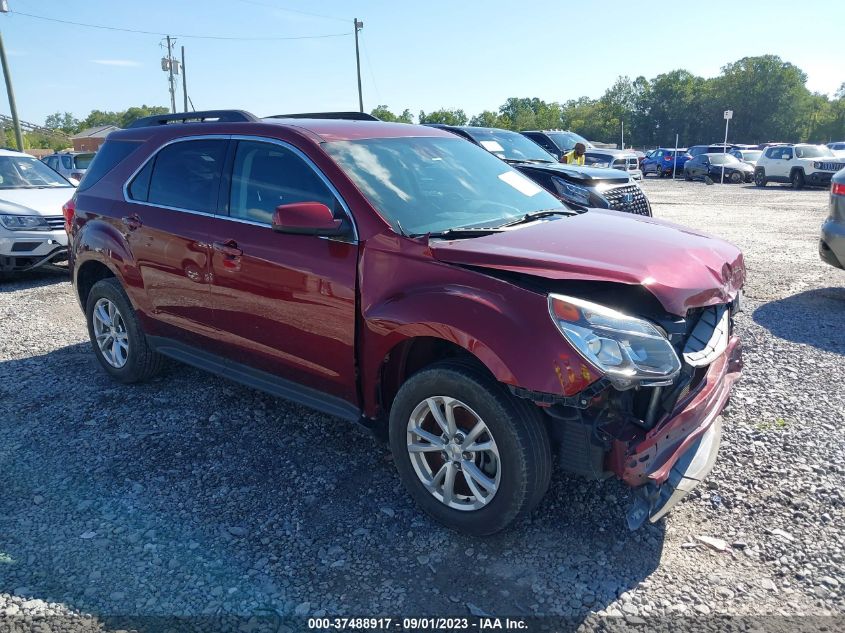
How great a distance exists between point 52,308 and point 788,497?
7.53 metres

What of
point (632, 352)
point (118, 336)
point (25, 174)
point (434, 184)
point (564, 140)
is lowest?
point (118, 336)

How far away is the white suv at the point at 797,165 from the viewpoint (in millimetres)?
24578

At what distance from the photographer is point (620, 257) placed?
3.05m

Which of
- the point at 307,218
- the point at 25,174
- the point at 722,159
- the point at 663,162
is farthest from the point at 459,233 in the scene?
the point at 663,162

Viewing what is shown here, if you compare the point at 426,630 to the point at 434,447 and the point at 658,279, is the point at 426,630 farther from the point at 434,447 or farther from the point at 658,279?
the point at 658,279

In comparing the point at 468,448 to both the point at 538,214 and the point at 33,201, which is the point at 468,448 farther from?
the point at 33,201

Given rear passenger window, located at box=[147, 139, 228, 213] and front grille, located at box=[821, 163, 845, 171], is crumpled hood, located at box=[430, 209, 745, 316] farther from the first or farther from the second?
front grille, located at box=[821, 163, 845, 171]

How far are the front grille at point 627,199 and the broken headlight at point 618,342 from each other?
7150 millimetres

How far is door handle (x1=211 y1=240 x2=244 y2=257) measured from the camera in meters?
3.91

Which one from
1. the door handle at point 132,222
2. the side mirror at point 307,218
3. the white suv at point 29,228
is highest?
the side mirror at point 307,218

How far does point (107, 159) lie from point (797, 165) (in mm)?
26573

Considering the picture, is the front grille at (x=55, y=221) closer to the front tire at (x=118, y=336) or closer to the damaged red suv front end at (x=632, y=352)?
the front tire at (x=118, y=336)

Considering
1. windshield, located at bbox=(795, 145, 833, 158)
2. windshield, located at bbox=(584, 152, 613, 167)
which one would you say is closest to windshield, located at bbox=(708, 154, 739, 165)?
windshield, located at bbox=(795, 145, 833, 158)

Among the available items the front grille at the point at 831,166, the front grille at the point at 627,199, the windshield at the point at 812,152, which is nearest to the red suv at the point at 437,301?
the front grille at the point at 627,199
